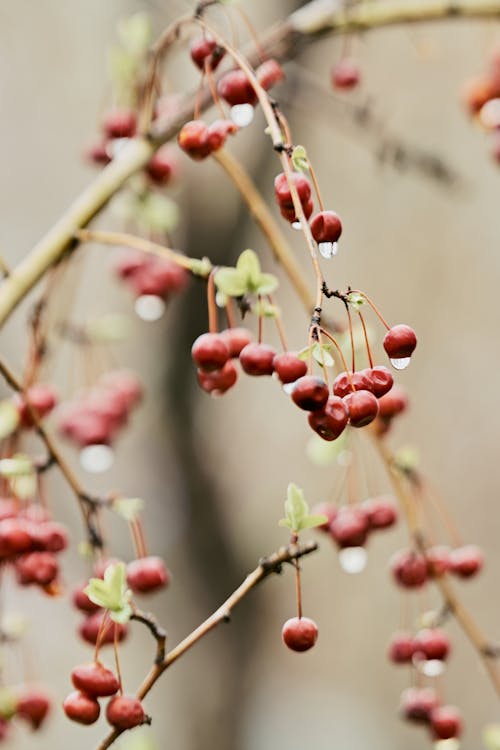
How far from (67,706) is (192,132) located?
317 millimetres

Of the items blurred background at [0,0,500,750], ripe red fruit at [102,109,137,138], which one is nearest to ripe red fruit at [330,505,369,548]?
ripe red fruit at [102,109,137,138]

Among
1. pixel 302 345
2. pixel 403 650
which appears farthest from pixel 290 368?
pixel 302 345

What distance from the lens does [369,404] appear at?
433 mm

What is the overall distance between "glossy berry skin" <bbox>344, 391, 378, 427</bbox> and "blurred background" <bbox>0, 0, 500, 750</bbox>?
1.72 m

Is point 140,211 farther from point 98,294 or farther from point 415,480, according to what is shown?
point 98,294

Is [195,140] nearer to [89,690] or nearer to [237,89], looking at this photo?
[237,89]

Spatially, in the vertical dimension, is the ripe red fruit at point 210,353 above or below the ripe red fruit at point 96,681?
above

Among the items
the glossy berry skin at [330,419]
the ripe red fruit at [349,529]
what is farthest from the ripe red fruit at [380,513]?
the glossy berry skin at [330,419]

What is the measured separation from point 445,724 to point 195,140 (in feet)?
1.53

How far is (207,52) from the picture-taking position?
58 cm

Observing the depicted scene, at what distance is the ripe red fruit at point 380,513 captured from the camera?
75 centimetres

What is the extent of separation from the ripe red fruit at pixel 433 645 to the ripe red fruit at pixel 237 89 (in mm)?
409

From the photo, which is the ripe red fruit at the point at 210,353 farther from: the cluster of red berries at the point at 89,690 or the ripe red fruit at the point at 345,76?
the ripe red fruit at the point at 345,76

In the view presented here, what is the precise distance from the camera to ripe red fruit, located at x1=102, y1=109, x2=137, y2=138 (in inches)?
34.4
